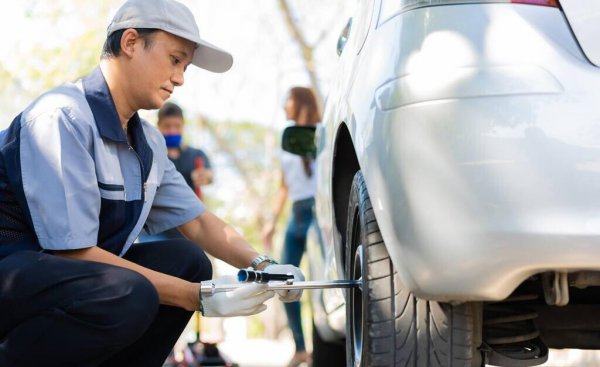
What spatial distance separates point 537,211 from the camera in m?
2.06

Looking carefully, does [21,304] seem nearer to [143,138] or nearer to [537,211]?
[143,138]

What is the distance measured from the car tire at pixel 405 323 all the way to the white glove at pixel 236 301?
0.46m

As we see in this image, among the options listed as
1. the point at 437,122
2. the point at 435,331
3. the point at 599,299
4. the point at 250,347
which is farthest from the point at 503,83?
the point at 250,347

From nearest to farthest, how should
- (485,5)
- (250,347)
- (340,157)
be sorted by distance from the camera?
(485,5)
(340,157)
(250,347)

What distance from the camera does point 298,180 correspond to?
6695mm

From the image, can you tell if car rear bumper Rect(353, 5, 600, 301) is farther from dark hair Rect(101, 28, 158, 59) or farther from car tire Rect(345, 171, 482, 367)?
dark hair Rect(101, 28, 158, 59)

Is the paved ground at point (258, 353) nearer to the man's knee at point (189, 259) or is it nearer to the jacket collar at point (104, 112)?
the man's knee at point (189, 259)

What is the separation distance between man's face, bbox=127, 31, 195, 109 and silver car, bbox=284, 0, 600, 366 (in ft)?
2.63

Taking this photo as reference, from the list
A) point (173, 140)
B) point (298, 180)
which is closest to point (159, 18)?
point (173, 140)

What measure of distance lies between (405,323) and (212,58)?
1308mm

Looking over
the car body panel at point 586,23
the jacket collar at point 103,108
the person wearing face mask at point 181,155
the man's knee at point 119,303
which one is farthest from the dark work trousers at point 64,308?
the person wearing face mask at point 181,155

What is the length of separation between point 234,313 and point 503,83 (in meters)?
1.12

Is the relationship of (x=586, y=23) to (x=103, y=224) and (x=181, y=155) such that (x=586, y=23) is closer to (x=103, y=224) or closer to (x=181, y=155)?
(x=103, y=224)

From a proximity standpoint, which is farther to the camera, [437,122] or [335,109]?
[335,109]
